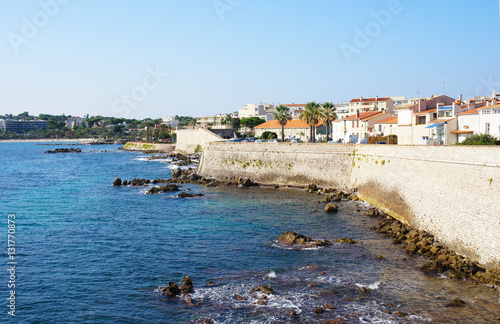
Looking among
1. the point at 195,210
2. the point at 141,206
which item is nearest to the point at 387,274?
the point at 195,210

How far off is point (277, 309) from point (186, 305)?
14.4ft

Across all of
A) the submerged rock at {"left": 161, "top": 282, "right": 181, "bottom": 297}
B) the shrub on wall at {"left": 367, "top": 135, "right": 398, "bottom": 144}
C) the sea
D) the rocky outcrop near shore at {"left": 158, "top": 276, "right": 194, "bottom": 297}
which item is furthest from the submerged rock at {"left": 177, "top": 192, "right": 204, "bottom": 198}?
the submerged rock at {"left": 161, "top": 282, "right": 181, "bottom": 297}

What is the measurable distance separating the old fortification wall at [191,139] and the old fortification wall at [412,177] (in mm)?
33109

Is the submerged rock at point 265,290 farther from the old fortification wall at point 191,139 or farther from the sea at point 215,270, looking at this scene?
the old fortification wall at point 191,139

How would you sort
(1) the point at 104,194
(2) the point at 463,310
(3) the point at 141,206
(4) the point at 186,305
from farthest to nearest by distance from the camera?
(1) the point at 104,194 → (3) the point at 141,206 → (4) the point at 186,305 → (2) the point at 463,310

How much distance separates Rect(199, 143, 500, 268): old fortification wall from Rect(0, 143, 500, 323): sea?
2741 mm

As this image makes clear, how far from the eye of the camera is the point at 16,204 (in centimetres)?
4791

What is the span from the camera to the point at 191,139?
10744 cm

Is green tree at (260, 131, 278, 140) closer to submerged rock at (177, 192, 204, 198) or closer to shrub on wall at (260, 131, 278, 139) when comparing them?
shrub on wall at (260, 131, 278, 139)

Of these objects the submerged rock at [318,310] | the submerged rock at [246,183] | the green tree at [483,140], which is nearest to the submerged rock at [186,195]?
the submerged rock at [246,183]

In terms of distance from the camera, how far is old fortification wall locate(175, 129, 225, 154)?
320 ft

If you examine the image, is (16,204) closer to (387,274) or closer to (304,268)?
(304,268)

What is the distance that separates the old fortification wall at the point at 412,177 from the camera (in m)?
24.3

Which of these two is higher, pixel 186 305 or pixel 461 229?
pixel 461 229
